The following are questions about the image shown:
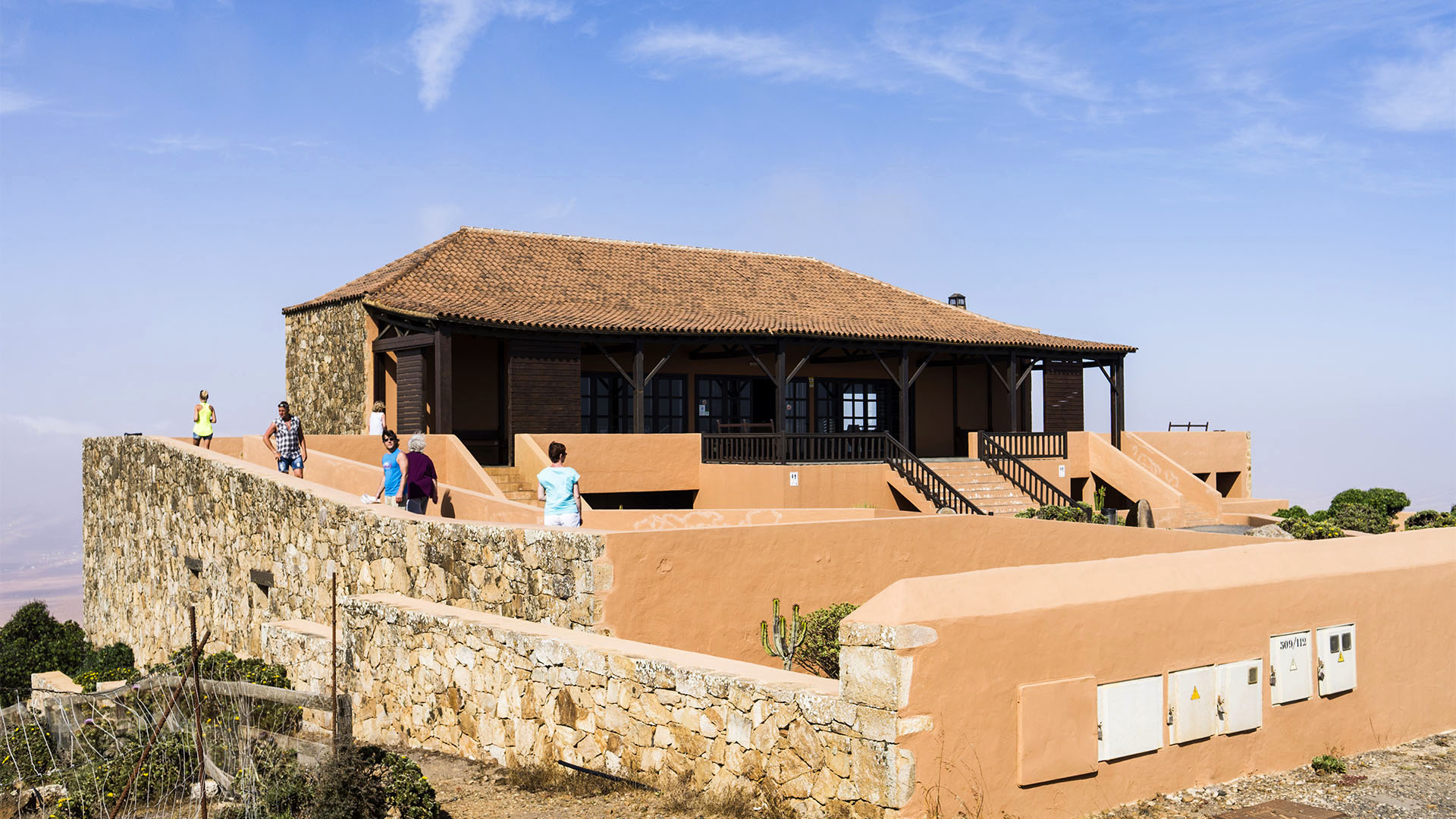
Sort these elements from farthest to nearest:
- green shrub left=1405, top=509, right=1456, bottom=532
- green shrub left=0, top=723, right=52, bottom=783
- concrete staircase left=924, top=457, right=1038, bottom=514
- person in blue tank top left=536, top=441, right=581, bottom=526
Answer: concrete staircase left=924, top=457, right=1038, bottom=514 < green shrub left=1405, top=509, right=1456, bottom=532 < person in blue tank top left=536, top=441, right=581, bottom=526 < green shrub left=0, top=723, right=52, bottom=783

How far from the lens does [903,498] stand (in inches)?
892

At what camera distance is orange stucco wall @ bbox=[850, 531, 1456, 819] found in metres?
6.06

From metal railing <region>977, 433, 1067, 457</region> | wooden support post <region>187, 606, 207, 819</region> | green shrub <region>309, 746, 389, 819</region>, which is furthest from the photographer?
metal railing <region>977, 433, 1067, 457</region>

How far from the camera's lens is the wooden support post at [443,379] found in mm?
20234

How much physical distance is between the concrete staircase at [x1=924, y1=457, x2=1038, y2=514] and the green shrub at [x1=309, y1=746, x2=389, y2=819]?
16.6 metres

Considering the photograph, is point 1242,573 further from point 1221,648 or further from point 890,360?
point 890,360

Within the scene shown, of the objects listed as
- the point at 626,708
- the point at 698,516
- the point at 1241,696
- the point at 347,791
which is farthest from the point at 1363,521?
the point at 347,791

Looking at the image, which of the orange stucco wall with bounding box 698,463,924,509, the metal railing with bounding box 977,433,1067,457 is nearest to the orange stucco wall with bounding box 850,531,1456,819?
the orange stucco wall with bounding box 698,463,924,509

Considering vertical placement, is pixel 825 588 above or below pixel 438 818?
above

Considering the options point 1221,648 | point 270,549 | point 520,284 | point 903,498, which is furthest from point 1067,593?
point 520,284

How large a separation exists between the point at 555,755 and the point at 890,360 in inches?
859

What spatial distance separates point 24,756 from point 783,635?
636 centimetres

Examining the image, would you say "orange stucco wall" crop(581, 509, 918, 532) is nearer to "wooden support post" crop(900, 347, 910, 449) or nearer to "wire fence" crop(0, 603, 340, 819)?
"wire fence" crop(0, 603, 340, 819)

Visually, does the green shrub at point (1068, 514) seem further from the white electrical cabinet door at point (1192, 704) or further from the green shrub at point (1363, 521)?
the white electrical cabinet door at point (1192, 704)
